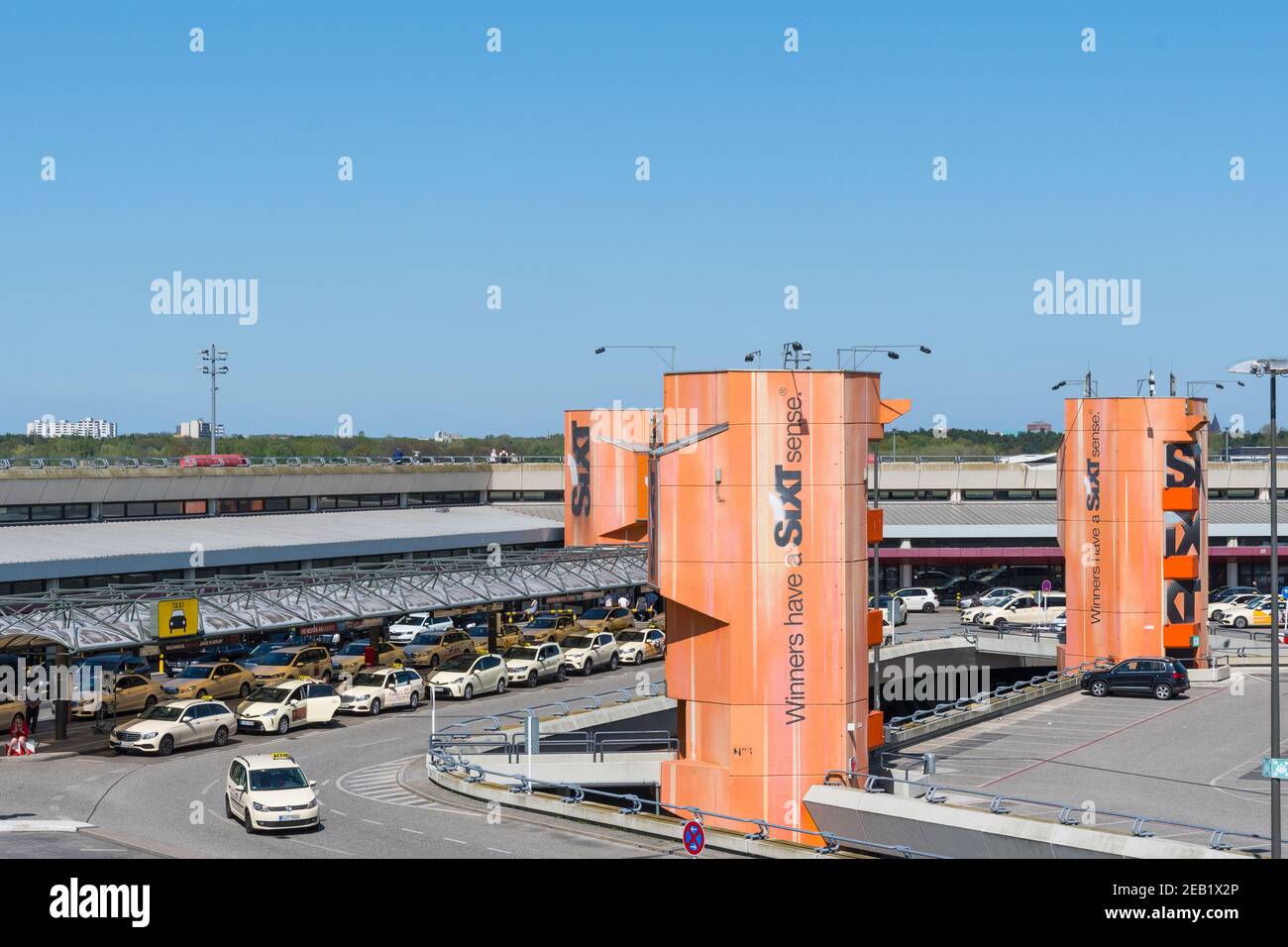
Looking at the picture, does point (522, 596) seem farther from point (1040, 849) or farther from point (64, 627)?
point (1040, 849)

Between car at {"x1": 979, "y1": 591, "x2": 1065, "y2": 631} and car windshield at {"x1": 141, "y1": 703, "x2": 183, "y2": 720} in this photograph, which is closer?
car windshield at {"x1": 141, "y1": 703, "x2": 183, "y2": 720}

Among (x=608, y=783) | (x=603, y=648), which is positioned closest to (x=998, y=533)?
(x=603, y=648)

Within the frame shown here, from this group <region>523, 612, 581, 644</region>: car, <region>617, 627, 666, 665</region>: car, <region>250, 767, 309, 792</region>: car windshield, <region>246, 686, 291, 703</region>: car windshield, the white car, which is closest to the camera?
<region>250, 767, 309, 792</region>: car windshield

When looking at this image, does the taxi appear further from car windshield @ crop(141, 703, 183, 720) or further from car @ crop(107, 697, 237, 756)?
car windshield @ crop(141, 703, 183, 720)

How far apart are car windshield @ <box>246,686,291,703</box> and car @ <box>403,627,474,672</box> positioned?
38.2 feet

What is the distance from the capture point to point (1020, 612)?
74312 millimetres

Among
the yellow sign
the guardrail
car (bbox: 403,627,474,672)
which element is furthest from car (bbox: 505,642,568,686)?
the guardrail

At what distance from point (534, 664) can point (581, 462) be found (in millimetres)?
7984

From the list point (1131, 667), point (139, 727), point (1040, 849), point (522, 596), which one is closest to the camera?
point (1040, 849)

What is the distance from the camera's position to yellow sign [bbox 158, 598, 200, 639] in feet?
144

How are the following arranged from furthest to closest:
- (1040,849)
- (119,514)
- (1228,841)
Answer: (119,514), (1228,841), (1040,849)
